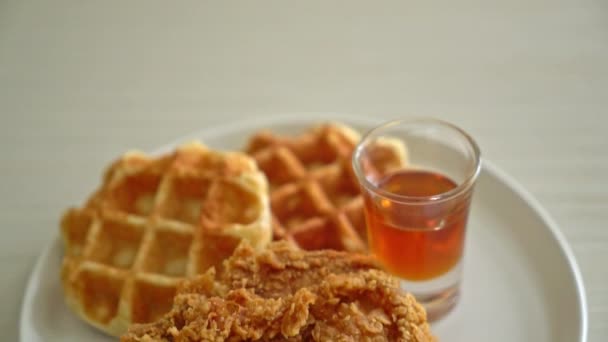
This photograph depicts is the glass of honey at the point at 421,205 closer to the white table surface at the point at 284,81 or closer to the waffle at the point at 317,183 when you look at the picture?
the waffle at the point at 317,183

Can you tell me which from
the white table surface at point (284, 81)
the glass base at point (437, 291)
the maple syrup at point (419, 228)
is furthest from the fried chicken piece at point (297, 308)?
the white table surface at point (284, 81)

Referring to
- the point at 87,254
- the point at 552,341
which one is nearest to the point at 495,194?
the point at 552,341

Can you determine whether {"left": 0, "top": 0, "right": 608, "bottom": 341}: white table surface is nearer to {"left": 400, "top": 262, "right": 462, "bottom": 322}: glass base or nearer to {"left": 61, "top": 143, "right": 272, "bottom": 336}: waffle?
{"left": 61, "top": 143, "right": 272, "bottom": 336}: waffle

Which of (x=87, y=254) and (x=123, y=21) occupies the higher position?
(x=123, y=21)

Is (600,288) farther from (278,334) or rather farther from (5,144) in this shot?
(5,144)

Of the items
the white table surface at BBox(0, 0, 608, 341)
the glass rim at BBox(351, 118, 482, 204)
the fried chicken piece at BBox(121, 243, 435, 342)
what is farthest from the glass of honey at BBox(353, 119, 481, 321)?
the white table surface at BBox(0, 0, 608, 341)

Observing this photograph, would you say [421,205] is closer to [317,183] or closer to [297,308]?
[297,308]
